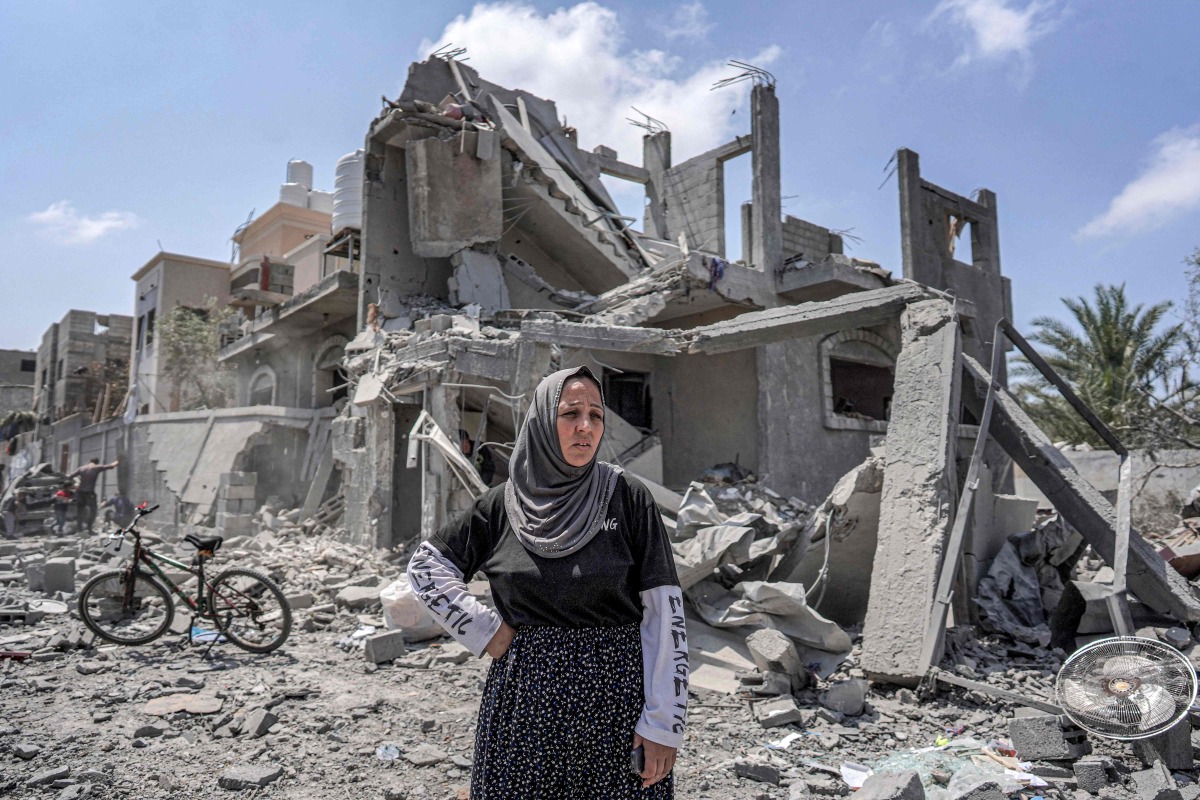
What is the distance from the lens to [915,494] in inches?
219

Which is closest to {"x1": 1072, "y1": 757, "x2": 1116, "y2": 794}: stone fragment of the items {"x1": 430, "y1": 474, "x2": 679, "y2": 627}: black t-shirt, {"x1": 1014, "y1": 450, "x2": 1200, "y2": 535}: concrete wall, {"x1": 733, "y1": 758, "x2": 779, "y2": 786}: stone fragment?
{"x1": 733, "y1": 758, "x2": 779, "y2": 786}: stone fragment

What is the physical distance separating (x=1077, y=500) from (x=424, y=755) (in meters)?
4.99

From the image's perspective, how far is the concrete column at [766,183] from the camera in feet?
40.9

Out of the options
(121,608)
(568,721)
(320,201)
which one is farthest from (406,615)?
(320,201)

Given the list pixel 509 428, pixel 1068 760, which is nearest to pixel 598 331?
pixel 509 428

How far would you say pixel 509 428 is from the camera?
10.4 meters

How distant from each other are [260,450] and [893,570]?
41.0 feet

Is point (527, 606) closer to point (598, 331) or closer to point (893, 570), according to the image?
point (893, 570)

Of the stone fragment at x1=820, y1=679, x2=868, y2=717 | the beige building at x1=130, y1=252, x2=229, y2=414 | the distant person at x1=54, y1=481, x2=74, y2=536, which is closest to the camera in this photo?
the stone fragment at x1=820, y1=679, x2=868, y2=717

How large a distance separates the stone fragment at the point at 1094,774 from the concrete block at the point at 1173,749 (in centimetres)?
29

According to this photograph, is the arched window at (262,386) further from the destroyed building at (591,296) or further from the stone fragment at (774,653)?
the stone fragment at (774,653)

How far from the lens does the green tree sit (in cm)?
2175

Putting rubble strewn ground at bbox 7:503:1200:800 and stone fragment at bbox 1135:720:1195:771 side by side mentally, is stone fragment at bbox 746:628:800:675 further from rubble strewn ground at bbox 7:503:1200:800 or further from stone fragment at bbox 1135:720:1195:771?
stone fragment at bbox 1135:720:1195:771

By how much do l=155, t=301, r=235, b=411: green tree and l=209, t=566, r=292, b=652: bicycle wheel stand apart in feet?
55.9
